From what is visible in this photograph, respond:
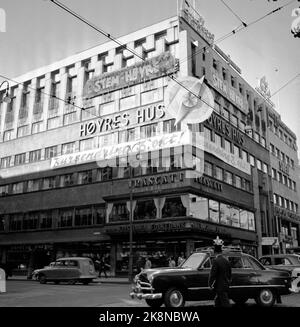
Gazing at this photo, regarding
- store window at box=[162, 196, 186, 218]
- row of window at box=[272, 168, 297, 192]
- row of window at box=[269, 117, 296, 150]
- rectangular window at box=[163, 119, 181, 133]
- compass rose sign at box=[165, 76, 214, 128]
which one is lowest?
store window at box=[162, 196, 186, 218]

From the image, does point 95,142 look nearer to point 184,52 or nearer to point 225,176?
point 184,52

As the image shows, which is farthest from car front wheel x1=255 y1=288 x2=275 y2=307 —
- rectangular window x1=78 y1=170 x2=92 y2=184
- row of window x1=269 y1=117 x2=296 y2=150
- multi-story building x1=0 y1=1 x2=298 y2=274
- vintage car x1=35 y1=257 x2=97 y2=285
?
row of window x1=269 y1=117 x2=296 y2=150

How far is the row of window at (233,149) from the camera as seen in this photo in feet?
129

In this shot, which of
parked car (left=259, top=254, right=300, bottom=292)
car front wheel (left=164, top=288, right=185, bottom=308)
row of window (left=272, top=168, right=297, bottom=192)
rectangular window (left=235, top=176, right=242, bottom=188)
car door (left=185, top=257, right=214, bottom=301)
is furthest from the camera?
row of window (left=272, top=168, right=297, bottom=192)

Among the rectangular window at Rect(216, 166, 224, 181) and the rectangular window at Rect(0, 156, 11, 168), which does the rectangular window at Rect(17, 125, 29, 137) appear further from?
the rectangular window at Rect(216, 166, 224, 181)

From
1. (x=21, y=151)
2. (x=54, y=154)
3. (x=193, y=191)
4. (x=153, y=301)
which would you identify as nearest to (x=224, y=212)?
(x=193, y=191)

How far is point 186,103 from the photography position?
36594mm

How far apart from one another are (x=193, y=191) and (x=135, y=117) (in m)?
10.3

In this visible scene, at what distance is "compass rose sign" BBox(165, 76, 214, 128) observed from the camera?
119 ft

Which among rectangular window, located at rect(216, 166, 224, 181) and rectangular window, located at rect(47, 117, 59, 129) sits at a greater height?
rectangular window, located at rect(47, 117, 59, 129)

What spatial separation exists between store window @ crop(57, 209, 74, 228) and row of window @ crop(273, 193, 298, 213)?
86.9 feet

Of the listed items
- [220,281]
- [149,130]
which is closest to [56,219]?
[149,130]

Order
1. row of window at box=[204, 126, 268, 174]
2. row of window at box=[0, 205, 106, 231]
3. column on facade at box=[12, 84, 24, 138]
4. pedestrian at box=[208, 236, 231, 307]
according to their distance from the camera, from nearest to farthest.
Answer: pedestrian at box=[208, 236, 231, 307] → row of window at box=[204, 126, 268, 174] → row of window at box=[0, 205, 106, 231] → column on facade at box=[12, 84, 24, 138]
